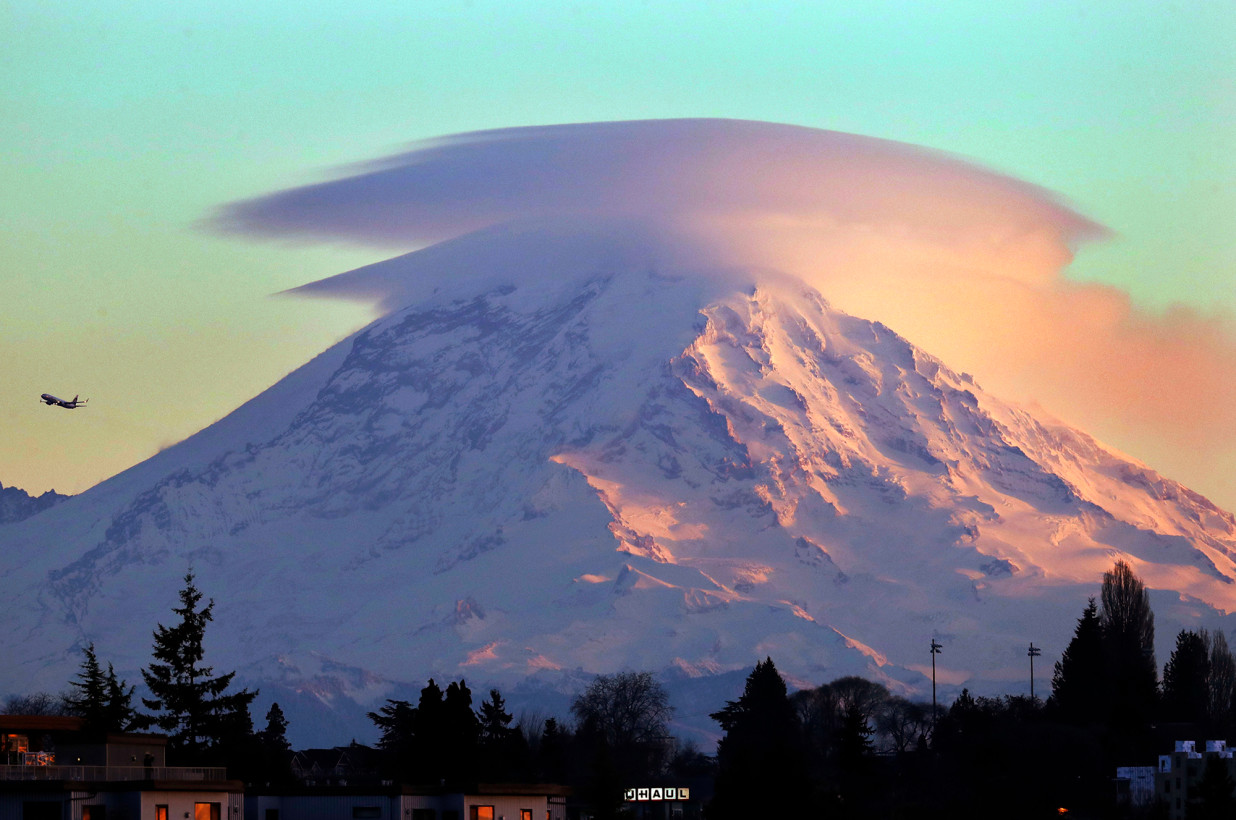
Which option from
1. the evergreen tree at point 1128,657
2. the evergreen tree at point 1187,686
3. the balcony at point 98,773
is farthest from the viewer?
the evergreen tree at point 1187,686

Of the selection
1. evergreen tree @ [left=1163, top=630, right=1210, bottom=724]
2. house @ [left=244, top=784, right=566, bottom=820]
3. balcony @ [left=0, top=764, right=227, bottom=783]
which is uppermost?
evergreen tree @ [left=1163, top=630, right=1210, bottom=724]

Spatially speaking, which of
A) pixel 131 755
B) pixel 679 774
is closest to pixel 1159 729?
pixel 679 774

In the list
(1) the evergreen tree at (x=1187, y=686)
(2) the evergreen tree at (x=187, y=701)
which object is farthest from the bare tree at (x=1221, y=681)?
(2) the evergreen tree at (x=187, y=701)

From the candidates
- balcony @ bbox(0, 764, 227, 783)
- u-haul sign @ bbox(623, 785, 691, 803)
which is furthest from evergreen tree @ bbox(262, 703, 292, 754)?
balcony @ bbox(0, 764, 227, 783)

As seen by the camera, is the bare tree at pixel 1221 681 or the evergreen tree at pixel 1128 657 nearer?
the evergreen tree at pixel 1128 657

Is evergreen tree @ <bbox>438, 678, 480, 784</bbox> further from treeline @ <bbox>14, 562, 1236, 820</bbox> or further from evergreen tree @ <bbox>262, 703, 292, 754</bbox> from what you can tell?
evergreen tree @ <bbox>262, 703, 292, 754</bbox>

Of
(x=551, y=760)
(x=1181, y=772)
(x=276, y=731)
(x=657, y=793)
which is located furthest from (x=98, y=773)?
(x=276, y=731)

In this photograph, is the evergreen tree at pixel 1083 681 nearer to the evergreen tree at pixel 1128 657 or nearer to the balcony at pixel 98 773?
the evergreen tree at pixel 1128 657

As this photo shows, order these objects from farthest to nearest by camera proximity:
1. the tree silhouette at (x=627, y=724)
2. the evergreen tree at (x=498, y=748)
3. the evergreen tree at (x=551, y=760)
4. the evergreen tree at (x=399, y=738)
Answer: the tree silhouette at (x=627, y=724) < the evergreen tree at (x=551, y=760) < the evergreen tree at (x=399, y=738) < the evergreen tree at (x=498, y=748)
